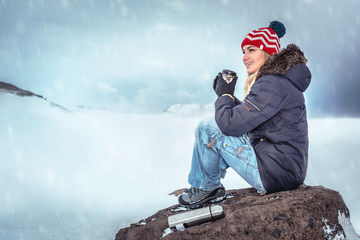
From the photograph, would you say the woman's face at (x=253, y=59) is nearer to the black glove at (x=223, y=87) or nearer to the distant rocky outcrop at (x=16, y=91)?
the black glove at (x=223, y=87)

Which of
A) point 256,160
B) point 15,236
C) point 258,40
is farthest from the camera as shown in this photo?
point 15,236

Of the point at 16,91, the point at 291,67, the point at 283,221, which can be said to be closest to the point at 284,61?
the point at 291,67

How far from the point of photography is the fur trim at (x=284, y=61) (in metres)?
2.07

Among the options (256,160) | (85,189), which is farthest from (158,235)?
(85,189)

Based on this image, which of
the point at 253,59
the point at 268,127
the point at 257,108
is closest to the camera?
the point at 257,108

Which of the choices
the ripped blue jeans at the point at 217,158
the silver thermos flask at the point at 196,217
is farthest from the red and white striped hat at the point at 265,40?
the silver thermos flask at the point at 196,217

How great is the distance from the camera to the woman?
2.03 m

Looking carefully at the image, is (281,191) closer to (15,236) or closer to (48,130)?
(15,236)

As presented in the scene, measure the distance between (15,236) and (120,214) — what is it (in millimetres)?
1296

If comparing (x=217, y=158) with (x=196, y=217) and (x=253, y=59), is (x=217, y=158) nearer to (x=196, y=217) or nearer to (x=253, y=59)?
(x=196, y=217)

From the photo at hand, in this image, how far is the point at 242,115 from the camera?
6.66 ft

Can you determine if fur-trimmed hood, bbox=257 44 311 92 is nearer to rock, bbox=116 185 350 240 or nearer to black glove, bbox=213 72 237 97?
black glove, bbox=213 72 237 97

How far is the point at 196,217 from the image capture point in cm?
187

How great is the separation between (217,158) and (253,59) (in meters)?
1.06
